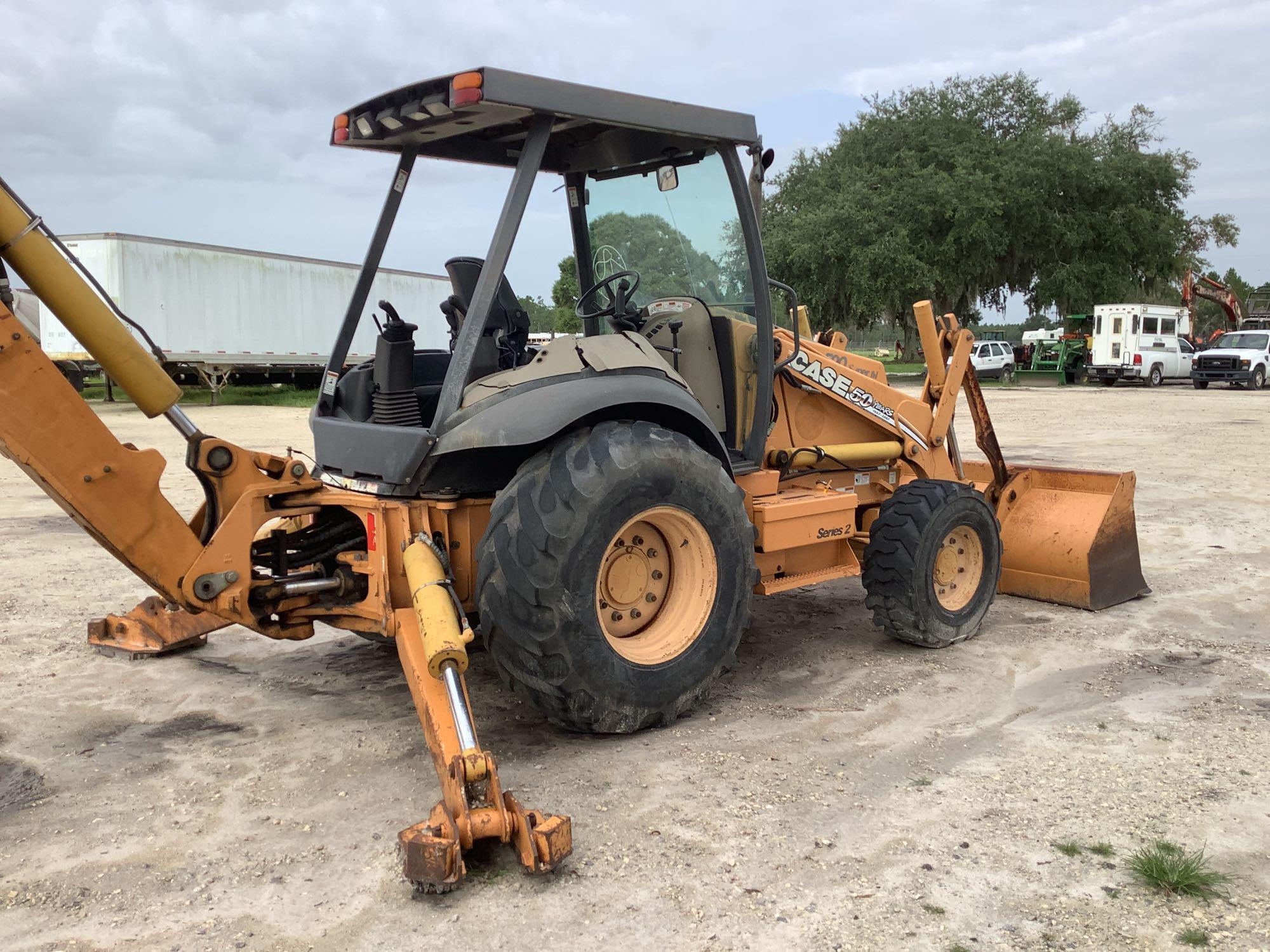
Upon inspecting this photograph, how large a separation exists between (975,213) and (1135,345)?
631 centimetres

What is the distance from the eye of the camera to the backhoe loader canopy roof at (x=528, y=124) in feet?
13.1

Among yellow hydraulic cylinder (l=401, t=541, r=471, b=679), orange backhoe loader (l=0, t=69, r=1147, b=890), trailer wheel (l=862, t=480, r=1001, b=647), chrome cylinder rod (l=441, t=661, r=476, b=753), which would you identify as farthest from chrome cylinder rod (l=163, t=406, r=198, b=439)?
trailer wheel (l=862, t=480, r=1001, b=647)

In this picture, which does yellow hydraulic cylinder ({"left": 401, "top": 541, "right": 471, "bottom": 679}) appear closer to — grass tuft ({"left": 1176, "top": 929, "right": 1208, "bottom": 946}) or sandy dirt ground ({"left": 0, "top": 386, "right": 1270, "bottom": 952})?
sandy dirt ground ({"left": 0, "top": 386, "right": 1270, "bottom": 952})

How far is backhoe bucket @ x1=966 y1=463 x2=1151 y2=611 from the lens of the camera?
632 cm

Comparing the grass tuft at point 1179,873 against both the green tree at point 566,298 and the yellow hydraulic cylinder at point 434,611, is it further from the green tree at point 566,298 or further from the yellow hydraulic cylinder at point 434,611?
the green tree at point 566,298

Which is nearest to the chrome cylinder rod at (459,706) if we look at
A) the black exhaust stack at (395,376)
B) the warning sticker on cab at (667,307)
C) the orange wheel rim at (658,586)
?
the orange wheel rim at (658,586)

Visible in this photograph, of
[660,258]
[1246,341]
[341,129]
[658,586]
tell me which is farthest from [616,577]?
[1246,341]

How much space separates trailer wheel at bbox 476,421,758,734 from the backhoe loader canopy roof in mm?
1311

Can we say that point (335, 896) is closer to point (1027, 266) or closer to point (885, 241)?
point (885, 241)

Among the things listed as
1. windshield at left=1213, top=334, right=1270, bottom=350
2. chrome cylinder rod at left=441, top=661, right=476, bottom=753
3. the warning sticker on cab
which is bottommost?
chrome cylinder rod at left=441, top=661, right=476, bottom=753

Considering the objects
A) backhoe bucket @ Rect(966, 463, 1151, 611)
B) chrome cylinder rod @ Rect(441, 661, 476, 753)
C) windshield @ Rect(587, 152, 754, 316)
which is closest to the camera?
chrome cylinder rod @ Rect(441, 661, 476, 753)

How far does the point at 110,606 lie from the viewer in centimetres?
647

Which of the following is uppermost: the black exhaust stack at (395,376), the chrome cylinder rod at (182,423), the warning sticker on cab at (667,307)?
the warning sticker on cab at (667,307)

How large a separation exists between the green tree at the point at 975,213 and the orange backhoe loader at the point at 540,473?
Answer: 28152mm
